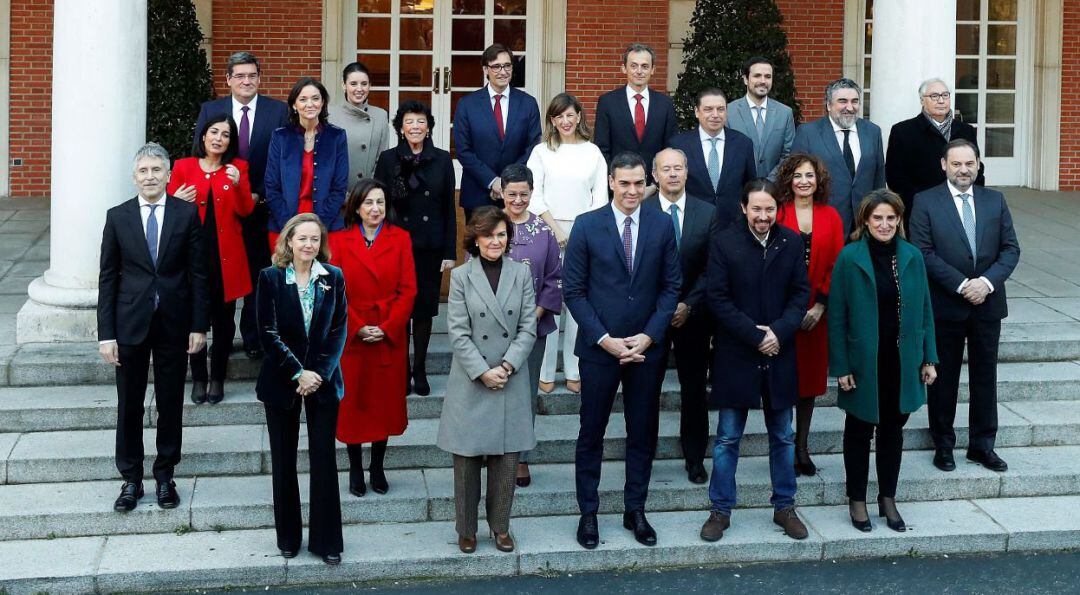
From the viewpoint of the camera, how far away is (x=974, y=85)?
16.8 metres

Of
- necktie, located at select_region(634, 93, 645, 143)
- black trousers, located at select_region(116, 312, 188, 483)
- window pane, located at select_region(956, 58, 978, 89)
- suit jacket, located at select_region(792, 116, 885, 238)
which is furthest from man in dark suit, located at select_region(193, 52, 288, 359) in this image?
window pane, located at select_region(956, 58, 978, 89)

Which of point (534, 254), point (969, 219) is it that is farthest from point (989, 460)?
point (534, 254)

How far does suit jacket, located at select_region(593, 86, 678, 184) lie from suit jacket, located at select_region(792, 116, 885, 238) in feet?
2.85

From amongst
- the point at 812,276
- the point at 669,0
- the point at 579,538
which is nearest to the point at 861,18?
the point at 669,0

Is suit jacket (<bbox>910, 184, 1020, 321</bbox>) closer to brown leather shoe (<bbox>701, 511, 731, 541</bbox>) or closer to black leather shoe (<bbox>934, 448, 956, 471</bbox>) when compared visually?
black leather shoe (<bbox>934, 448, 956, 471</bbox>)

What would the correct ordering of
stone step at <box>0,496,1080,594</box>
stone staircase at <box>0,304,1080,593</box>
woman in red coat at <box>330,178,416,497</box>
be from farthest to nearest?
woman in red coat at <box>330,178,416,497</box> → stone staircase at <box>0,304,1080,593</box> → stone step at <box>0,496,1080,594</box>

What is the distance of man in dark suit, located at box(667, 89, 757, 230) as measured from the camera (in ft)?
27.0

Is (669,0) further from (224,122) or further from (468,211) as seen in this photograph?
(224,122)

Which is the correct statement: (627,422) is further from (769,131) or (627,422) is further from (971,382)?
(769,131)

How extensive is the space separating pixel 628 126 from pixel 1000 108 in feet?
30.9

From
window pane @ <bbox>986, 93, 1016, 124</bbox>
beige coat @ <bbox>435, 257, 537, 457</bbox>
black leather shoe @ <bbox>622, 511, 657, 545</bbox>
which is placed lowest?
black leather shoe @ <bbox>622, 511, 657, 545</bbox>

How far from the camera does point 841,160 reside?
841cm

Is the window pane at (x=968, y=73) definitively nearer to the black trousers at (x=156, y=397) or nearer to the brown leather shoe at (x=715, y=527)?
the brown leather shoe at (x=715, y=527)

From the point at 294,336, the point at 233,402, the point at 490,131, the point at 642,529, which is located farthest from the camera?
the point at 490,131
